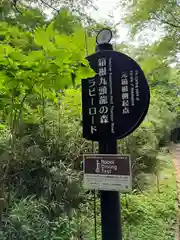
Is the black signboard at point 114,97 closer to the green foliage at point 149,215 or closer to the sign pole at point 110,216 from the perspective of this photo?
the sign pole at point 110,216

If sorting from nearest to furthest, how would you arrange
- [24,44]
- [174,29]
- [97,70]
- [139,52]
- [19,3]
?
1. [97,70]
2. [24,44]
3. [19,3]
4. [174,29]
5. [139,52]

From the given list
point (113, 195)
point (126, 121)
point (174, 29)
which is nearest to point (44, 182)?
point (113, 195)

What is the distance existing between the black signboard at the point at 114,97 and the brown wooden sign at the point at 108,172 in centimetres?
18

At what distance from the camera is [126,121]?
6.44 ft

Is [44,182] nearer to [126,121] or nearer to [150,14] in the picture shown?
[126,121]

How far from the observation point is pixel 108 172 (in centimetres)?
191

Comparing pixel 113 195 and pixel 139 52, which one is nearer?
pixel 113 195

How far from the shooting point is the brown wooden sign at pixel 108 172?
6.05 feet

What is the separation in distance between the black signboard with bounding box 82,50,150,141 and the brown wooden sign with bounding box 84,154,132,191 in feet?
0.58

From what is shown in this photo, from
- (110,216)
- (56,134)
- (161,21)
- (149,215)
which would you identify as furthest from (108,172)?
(161,21)

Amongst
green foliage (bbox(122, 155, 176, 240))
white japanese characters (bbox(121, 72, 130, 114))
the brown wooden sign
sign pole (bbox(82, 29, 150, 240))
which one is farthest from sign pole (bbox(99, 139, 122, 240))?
green foliage (bbox(122, 155, 176, 240))

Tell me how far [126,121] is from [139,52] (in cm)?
446

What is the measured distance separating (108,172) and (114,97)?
1.92 feet

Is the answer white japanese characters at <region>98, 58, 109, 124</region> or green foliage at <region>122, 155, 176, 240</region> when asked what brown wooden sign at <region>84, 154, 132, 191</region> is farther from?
green foliage at <region>122, 155, 176, 240</region>
